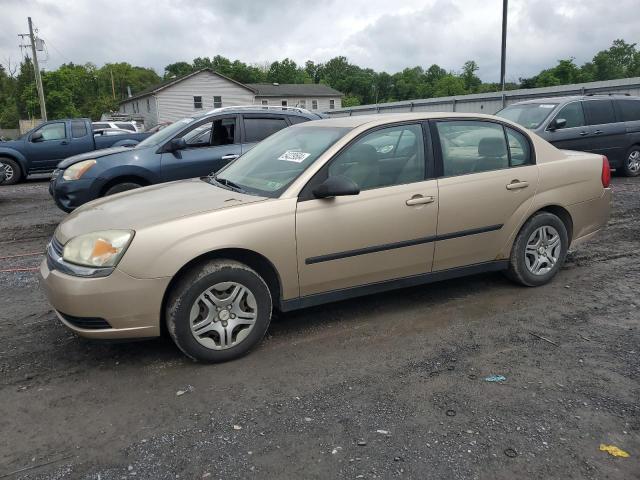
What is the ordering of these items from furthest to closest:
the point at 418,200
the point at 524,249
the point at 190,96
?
the point at 190,96
the point at 524,249
the point at 418,200

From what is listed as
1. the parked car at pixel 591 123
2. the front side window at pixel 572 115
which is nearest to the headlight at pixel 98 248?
the parked car at pixel 591 123

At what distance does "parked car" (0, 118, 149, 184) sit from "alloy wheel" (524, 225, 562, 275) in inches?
458

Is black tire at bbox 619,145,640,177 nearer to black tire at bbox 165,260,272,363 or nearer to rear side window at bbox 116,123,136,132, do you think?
black tire at bbox 165,260,272,363

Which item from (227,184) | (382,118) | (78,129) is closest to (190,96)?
(78,129)

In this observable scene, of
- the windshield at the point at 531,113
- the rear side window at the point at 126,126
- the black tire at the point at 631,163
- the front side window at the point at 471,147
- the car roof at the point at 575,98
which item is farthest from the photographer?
the rear side window at the point at 126,126

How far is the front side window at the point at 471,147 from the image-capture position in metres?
4.57

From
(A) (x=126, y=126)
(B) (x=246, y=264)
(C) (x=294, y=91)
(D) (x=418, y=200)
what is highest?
(C) (x=294, y=91)

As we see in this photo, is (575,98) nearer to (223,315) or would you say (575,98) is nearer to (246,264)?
(246,264)

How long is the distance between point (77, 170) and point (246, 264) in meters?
4.95

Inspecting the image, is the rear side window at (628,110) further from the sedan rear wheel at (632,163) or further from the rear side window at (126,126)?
the rear side window at (126,126)

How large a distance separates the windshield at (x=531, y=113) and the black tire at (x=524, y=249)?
21.2 ft

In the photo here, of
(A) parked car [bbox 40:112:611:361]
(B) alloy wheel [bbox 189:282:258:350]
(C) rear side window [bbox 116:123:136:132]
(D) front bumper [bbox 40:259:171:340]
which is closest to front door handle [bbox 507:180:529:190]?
(A) parked car [bbox 40:112:611:361]

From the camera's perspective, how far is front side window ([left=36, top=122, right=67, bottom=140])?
14438 millimetres

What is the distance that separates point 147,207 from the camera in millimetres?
3957
